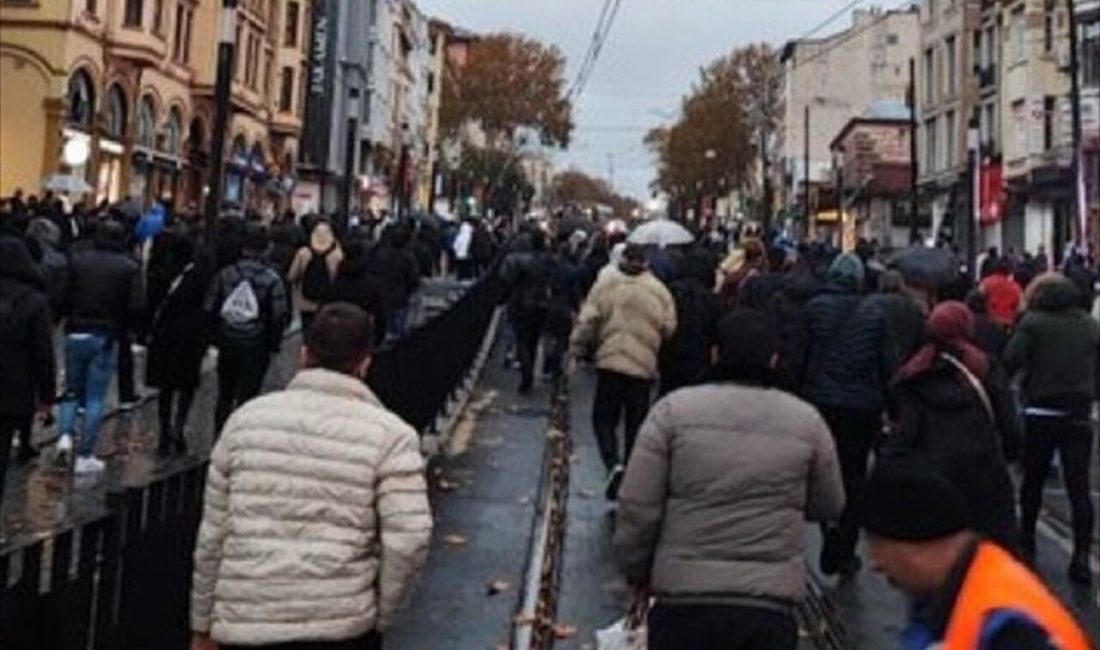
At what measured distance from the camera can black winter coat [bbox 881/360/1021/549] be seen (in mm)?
7414

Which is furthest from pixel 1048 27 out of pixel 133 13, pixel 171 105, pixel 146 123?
pixel 133 13

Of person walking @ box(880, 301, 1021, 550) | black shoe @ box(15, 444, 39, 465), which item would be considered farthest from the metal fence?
black shoe @ box(15, 444, 39, 465)

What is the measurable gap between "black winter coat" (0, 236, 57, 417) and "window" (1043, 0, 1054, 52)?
50255mm

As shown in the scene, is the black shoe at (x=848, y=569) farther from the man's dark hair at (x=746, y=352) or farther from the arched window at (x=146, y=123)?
the arched window at (x=146, y=123)

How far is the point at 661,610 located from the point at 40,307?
551 cm

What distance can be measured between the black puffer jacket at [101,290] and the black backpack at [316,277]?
3450 mm

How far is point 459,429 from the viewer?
16.6 m

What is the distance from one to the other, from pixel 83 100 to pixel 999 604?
3851cm

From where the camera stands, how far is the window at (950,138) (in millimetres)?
67562

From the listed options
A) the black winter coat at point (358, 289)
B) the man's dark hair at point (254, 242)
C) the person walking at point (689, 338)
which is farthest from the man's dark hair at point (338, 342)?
the man's dark hair at point (254, 242)

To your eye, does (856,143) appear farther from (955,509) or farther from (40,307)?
(955,509)

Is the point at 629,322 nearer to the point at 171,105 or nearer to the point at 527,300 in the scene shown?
the point at 527,300

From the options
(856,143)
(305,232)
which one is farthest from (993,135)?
(305,232)

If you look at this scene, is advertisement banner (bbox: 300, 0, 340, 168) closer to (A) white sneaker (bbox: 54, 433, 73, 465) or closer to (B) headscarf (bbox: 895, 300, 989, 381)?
(A) white sneaker (bbox: 54, 433, 73, 465)
